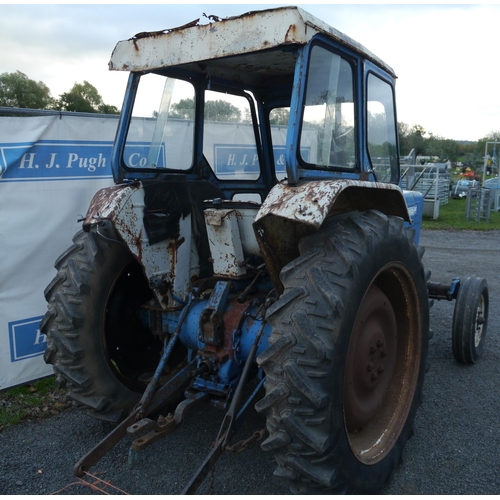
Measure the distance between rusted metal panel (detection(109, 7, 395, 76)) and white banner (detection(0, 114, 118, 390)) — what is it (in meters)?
1.44

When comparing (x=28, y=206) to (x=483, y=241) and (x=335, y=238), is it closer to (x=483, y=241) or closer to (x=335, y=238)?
(x=335, y=238)

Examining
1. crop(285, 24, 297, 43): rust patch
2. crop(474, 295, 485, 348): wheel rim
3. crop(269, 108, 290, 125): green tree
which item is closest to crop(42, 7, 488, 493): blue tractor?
crop(285, 24, 297, 43): rust patch

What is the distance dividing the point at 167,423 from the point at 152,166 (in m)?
1.77

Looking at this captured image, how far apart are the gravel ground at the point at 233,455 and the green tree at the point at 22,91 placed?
2241 cm

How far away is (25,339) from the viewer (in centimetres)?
424

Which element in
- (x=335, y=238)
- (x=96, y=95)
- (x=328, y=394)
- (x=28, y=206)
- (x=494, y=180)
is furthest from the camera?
(x=96, y=95)

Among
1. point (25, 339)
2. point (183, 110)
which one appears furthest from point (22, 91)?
point (183, 110)

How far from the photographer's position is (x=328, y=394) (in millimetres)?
2201

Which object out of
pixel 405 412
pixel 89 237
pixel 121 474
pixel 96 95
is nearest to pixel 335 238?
pixel 405 412

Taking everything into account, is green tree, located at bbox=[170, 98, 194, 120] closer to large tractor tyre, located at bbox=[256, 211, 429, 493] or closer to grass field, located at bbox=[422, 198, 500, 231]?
large tractor tyre, located at bbox=[256, 211, 429, 493]

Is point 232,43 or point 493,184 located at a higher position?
point 232,43

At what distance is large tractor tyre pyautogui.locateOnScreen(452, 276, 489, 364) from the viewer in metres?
4.23

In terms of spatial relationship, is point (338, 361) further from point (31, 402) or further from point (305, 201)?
point (31, 402)

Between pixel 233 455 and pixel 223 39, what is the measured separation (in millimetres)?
2455
